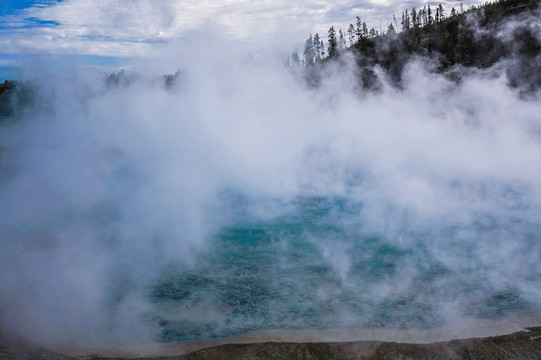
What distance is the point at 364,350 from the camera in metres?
3.93

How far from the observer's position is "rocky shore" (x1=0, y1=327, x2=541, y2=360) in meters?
3.84

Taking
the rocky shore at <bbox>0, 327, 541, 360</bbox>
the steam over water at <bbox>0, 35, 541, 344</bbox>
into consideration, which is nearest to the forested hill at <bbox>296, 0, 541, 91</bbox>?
the steam over water at <bbox>0, 35, 541, 344</bbox>

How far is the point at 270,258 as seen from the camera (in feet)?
20.0

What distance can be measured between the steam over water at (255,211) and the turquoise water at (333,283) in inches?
1.2

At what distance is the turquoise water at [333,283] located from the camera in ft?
14.7

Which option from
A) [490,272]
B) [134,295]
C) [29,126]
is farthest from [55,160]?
[490,272]

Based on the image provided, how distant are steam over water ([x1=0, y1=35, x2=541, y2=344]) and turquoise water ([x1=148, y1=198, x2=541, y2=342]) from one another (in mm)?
30

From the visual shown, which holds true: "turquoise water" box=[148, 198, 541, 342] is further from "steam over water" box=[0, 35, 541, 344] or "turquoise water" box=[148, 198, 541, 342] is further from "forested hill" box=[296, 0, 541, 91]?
"forested hill" box=[296, 0, 541, 91]

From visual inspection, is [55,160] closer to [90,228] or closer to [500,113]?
[90,228]

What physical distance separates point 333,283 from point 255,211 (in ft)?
10.7

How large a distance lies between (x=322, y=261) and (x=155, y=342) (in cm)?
278

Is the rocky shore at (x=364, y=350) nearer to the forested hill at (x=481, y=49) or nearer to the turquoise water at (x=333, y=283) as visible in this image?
the turquoise water at (x=333, y=283)

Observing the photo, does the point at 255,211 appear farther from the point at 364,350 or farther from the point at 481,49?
the point at 481,49

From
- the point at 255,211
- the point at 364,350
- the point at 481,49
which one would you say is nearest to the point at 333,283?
the point at 364,350
